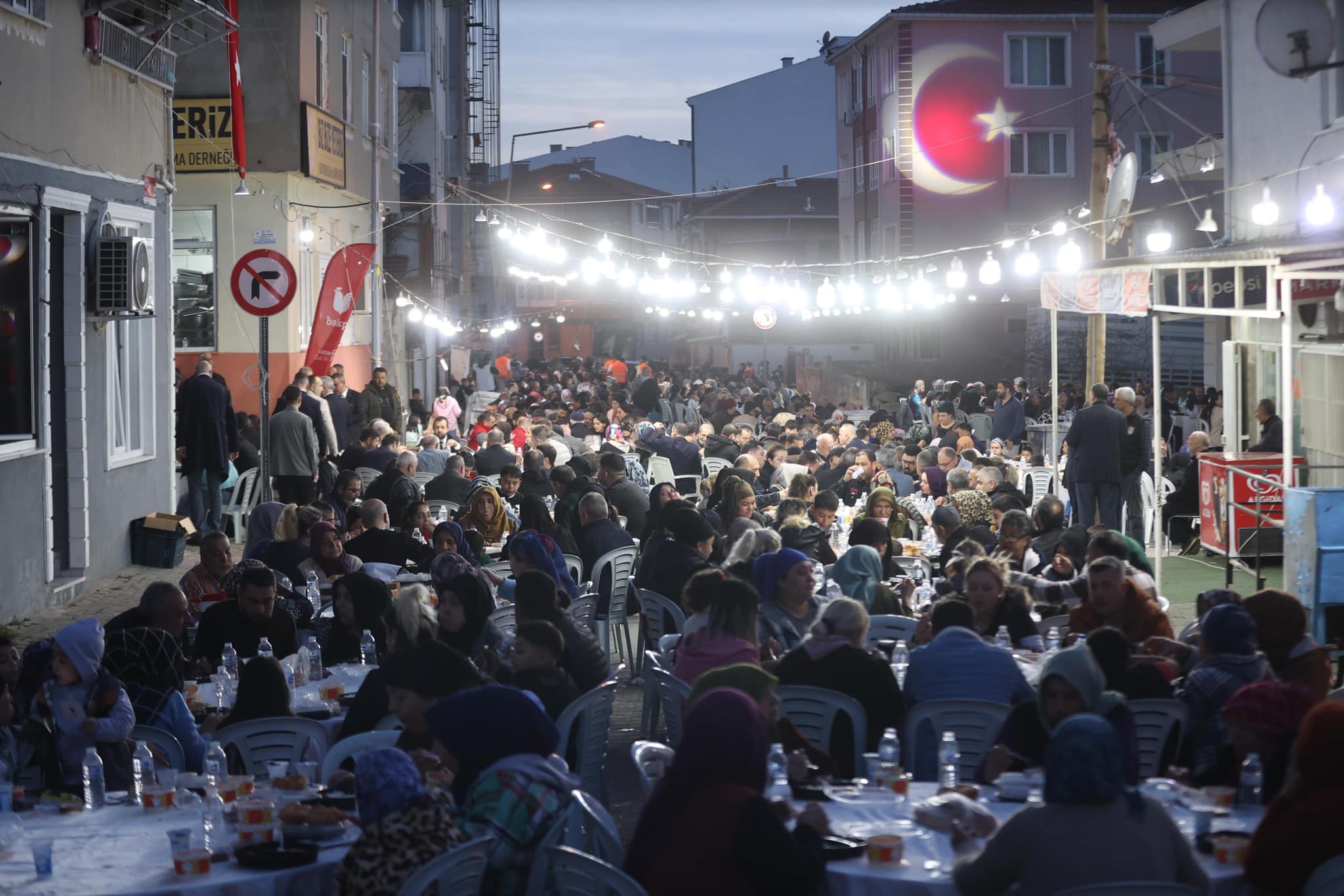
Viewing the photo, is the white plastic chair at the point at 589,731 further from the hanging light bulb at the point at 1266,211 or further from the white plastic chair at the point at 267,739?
the hanging light bulb at the point at 1266,211

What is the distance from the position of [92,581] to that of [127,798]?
946 cm

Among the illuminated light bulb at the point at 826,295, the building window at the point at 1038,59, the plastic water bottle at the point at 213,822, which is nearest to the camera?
the plastic water bottle at the point at 213,822

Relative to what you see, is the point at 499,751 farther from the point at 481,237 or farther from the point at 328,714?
the point at 481,237

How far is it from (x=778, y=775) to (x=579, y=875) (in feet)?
5.12

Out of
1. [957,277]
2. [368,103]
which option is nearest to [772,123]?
[368,103]

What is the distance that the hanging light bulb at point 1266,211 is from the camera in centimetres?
1669

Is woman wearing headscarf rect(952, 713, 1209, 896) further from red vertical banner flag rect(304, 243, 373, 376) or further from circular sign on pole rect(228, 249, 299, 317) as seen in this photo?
red vertical banner flag rect(304, 243, 373, 376)

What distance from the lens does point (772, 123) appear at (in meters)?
78.3

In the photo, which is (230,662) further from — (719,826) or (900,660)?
(719,826)

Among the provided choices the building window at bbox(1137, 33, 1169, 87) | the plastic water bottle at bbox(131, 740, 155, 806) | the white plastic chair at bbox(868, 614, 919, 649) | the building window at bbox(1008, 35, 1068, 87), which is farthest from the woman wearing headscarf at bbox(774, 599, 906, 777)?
the building window at bbox(1137, 33, 1169, 87)

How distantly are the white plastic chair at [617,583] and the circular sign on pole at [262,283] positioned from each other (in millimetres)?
3446

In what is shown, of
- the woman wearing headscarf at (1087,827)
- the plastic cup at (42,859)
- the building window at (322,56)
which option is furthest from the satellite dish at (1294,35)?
the building window at (322,56)

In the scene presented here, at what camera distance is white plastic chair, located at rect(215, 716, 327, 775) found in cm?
663

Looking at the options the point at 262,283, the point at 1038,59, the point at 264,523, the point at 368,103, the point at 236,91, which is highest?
the point at 1038,59
